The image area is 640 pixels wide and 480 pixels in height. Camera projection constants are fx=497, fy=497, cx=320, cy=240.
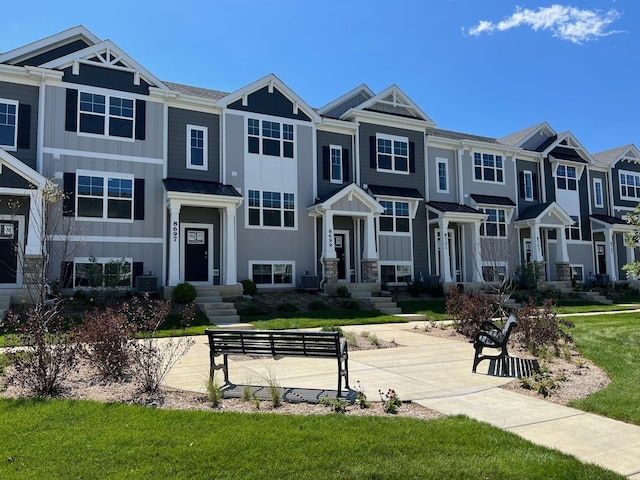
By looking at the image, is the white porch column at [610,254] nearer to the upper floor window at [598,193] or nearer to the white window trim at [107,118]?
the upper floor window at [598,193]

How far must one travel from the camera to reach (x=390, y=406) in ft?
19.1

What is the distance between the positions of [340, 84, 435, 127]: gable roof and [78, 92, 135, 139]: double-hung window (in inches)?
384

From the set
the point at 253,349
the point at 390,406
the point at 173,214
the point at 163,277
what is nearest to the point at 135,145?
the point at 173,214

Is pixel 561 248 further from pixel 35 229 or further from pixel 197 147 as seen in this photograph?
pixel 35 229

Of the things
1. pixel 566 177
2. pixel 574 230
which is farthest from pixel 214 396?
pixel 566 177

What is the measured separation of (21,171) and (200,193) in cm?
558

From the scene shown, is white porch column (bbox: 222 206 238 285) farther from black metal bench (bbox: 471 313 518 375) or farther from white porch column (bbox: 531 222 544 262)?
white porch column (bbox: 531 222 544 262)

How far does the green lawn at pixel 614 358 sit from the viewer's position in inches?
232

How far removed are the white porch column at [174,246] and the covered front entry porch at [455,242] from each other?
1219cm

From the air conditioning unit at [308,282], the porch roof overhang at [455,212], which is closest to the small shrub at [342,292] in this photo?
the air conditioning unit at [308,282]

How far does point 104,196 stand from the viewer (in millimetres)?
17797

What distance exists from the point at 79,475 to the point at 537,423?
4.52 metres

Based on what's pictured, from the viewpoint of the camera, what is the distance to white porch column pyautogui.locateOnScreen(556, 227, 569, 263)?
27234mm

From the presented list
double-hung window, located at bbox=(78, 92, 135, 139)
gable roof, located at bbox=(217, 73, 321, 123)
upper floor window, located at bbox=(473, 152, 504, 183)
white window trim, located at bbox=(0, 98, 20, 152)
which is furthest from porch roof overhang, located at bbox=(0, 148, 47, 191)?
upper floor window, located at bbox=(473, 152, 504, 183)
